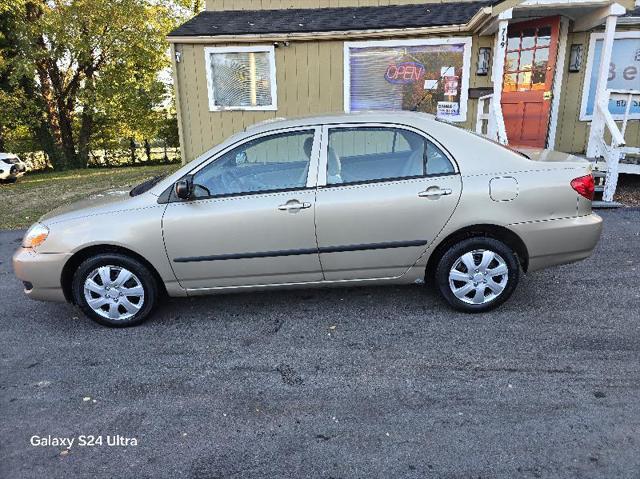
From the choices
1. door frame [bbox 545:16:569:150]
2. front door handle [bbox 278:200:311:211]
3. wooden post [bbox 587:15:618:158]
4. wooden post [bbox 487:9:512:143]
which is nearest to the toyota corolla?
front door handle [bbox 278:200:311:211]

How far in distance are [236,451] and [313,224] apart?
5.39 feet

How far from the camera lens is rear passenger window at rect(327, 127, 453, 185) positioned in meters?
3.45

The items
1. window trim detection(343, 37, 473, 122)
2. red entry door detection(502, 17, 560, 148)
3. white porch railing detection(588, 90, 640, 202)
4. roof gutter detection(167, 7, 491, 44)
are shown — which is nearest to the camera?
white porch railing detection(588, 90, 640, 202)

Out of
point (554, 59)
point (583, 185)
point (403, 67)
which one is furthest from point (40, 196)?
point (554, 59)

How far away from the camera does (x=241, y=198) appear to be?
135 inches

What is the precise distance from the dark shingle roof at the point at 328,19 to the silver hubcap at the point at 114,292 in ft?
21.1

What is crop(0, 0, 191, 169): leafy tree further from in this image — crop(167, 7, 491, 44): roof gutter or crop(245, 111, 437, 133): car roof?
crop(245, 111, 437, 133): car roof

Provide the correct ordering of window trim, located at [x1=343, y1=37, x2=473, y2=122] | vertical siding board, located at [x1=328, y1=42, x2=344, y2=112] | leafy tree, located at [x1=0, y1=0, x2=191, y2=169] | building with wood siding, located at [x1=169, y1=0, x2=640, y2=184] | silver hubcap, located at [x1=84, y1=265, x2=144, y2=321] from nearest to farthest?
1. silver hubcap, located at [x1=84, y1=265, x2=144, y2=321]
2. building with wood siding, located at [x1=169, y1=0, x2=640, y2=184]
3. window trim, located at [x1=343, y1=37, x2=473, y2=122]
4. vertical siding board, located at [x1=328, y1=42, x2=344, y2=112]
5. leafy tree, located at [x1=0, y1=0, x2=191, y2=169]

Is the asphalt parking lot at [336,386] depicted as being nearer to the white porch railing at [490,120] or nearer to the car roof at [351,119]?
the car roof at [351,119]

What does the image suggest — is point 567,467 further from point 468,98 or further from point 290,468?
point 468,98

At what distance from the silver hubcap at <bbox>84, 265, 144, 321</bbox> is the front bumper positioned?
0.73ft

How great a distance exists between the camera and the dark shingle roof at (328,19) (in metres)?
8.41

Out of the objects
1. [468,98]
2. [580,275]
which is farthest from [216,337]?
[468,98]

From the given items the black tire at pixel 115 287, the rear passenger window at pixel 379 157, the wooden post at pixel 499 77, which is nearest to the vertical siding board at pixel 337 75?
the wooden post at pixel 499 77
